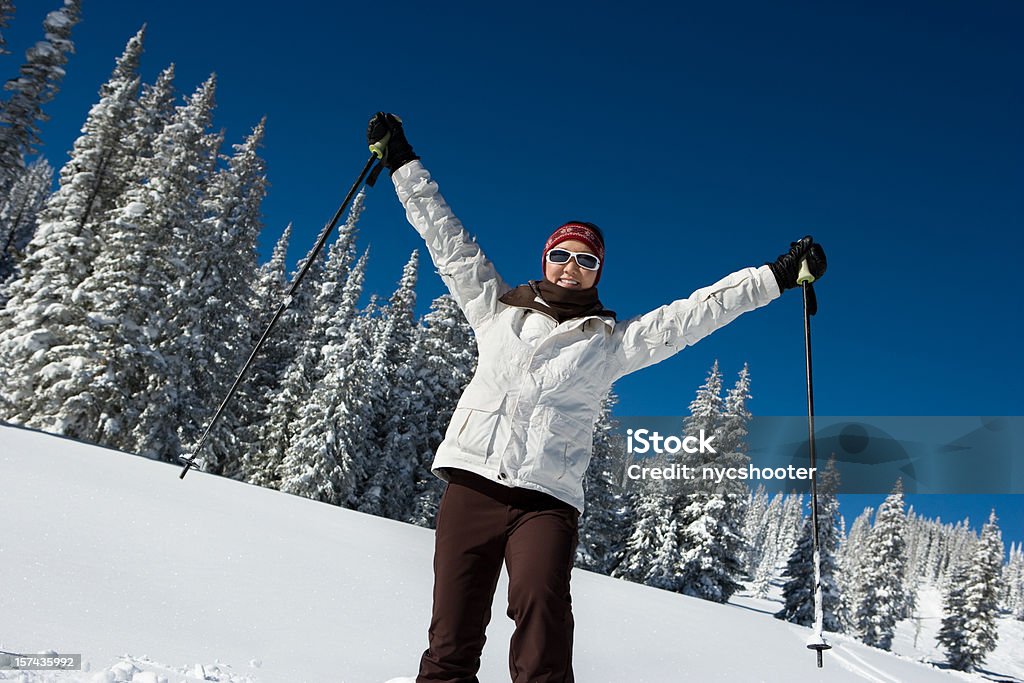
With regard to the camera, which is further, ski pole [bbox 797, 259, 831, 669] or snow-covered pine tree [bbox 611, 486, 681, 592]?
snow-covered pine tree [bbox 611, 486, 681, 592]

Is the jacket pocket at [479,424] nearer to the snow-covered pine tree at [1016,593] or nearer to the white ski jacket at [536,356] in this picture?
the white ski jacket at [536,356]

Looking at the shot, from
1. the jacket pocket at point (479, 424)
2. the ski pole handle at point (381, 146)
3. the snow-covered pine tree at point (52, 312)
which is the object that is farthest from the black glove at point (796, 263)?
the snow-covered pine tree at point (52, 312)

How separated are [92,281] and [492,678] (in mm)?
21089

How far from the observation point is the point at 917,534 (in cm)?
15588

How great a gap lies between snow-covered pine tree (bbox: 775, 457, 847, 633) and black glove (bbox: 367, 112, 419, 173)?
1227 inches

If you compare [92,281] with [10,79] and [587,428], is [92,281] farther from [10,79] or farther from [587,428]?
[587,428]

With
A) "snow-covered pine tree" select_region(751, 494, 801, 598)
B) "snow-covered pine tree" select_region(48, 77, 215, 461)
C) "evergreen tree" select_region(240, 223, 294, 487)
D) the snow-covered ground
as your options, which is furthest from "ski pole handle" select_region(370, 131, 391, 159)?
"snow-covered pine tree" select_region(751, 494, 801, 598)

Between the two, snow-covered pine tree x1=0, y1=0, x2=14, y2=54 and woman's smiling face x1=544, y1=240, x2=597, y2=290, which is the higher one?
snow-covered pine tree x1=0, y1=0, x2=14, y2=54

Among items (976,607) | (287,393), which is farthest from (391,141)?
(976,607)

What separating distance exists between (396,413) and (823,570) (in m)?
21.4

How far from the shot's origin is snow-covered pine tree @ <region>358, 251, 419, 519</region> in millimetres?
27375

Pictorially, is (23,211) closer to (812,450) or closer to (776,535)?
(812,450)

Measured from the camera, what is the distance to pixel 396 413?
2838 centimetres

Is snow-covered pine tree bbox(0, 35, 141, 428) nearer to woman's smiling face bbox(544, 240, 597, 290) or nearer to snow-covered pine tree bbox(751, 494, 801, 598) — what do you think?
woman's smiling face bbox(544, 240, 597, 290)
